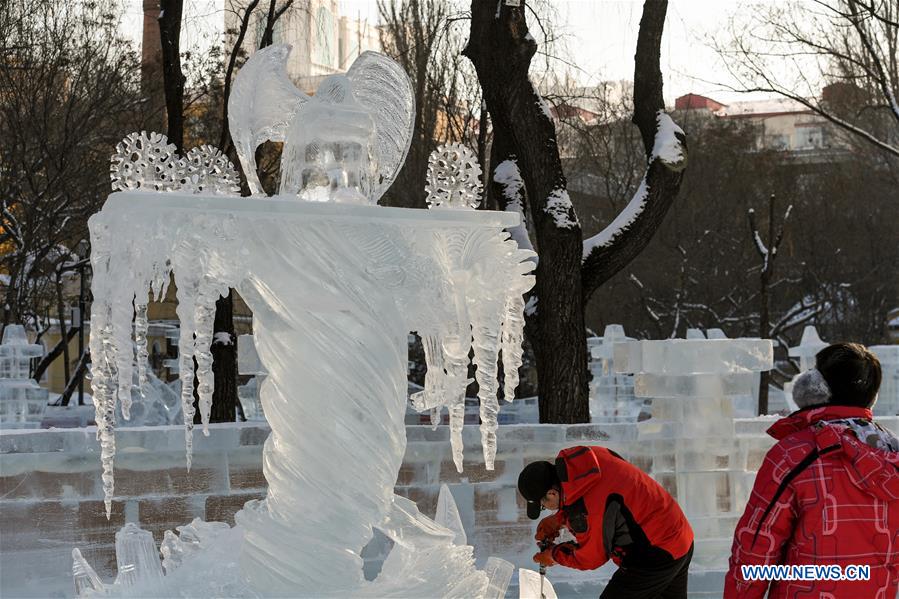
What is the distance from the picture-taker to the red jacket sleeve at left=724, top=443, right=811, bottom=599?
3330mm

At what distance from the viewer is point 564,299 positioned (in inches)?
383

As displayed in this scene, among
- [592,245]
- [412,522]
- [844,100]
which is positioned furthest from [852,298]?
[412,522]

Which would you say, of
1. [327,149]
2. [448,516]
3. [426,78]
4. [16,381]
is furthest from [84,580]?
[426,78]

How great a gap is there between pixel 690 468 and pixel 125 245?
4.23 m

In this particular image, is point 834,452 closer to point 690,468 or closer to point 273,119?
point 273,119

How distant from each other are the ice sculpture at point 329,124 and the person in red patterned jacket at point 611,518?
125cm

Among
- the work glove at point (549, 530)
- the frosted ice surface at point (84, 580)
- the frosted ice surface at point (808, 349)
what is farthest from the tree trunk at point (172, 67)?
the work glove at point (549, 530)

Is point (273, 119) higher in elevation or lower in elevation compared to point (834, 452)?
higher

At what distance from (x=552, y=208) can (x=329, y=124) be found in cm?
617

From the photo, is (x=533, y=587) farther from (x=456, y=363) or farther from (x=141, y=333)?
(x=141, y=333)

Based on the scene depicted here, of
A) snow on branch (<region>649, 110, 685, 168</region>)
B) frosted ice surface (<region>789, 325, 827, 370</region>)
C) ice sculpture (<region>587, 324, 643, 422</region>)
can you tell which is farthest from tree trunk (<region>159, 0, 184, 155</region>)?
ice sculpture (<region>587, 324, 643, 422</region>)

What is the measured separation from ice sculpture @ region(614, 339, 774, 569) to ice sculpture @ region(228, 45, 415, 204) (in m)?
2.87

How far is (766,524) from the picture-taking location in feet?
11.0

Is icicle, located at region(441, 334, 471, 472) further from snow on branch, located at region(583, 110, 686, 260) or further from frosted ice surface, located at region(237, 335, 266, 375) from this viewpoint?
snow on branch, located at region(583, 110, 686, 260)
